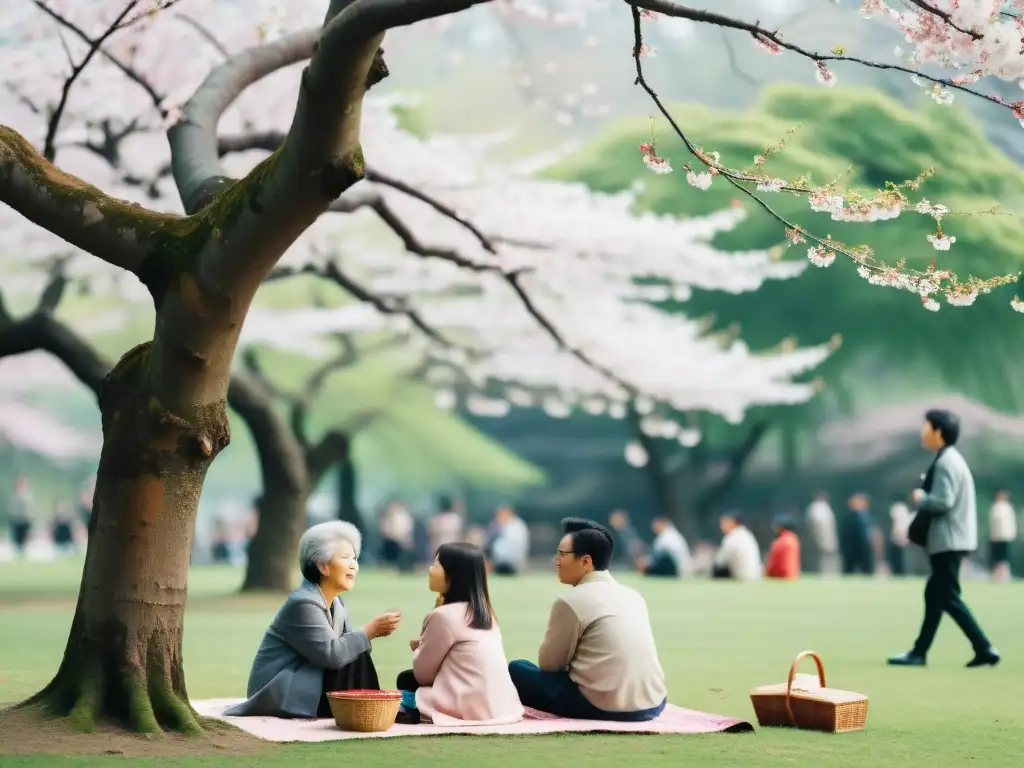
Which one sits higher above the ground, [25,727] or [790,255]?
[790,255]

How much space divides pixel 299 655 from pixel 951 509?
5.21 metres

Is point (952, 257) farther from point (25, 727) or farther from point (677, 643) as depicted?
point (25, 727)

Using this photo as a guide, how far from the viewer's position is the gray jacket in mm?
10812

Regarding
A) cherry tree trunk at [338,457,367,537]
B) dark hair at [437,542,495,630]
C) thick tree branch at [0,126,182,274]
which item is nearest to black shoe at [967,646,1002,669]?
dark hair at [437,542,495,630]

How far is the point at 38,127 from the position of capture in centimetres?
1742

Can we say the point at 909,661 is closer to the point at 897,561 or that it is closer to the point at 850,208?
the point at 850,208

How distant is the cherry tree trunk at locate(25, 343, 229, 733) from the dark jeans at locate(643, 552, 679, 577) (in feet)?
63.9

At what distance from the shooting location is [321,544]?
24.8 ft

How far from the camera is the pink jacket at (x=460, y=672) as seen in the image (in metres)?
7.46

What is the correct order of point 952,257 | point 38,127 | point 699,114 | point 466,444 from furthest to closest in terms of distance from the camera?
1. point 466,444
2. point 699,114
3. point 952,257
4. point 38,127

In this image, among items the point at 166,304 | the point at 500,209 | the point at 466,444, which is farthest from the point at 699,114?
the point at 166,304

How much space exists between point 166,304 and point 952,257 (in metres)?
24.6

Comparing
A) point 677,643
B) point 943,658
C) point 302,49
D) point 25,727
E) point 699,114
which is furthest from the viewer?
point 699,114

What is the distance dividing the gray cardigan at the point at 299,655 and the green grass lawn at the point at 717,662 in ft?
2.11
